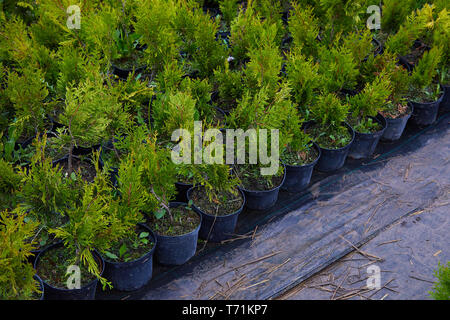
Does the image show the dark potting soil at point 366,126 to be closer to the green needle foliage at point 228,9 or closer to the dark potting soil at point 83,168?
the green needle foliage at point 228,9

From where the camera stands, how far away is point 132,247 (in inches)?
124

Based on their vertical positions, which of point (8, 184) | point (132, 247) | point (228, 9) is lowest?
point (132, 247)

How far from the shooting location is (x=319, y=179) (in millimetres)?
4227

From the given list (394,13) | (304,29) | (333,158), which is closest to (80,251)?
(333,158)

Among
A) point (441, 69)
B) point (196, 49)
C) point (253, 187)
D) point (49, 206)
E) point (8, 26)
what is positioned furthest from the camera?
point (441, 69)

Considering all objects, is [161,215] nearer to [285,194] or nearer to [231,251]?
[231,251]

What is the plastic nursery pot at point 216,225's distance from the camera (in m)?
3.43

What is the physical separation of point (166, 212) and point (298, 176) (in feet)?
4.18

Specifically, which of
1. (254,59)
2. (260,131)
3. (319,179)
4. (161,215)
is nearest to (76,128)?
(161,215)

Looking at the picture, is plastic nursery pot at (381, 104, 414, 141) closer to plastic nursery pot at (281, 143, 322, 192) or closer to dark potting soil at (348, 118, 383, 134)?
dark potting soil at (348, 118, 383, 134)

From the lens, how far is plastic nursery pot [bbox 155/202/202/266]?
3.22 meters

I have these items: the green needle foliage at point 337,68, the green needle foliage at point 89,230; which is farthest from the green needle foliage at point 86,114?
the green needle foliage at point 337,68

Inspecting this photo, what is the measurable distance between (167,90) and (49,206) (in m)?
1.39

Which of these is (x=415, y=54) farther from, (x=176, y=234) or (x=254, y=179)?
(x=176, y=234)
